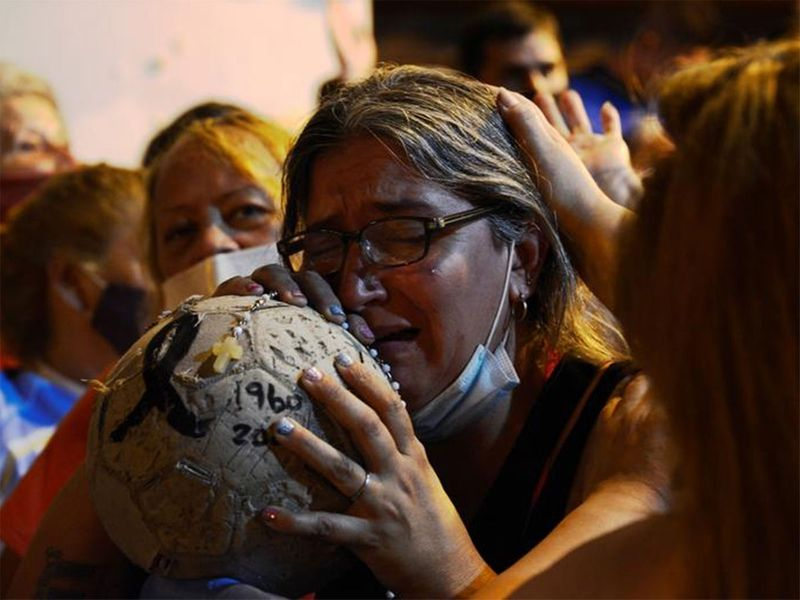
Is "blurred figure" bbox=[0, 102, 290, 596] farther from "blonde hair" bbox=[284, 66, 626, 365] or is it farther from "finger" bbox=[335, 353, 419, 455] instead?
"finger" bbox=[335, 353, 419, 455]

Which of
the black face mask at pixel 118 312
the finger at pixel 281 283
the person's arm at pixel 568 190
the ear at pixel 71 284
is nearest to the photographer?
the finger at pixel 281 283

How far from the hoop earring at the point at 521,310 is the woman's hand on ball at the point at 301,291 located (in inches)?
13.7

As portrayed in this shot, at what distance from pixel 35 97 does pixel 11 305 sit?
2.69ft

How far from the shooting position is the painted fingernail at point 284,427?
72.9 inches

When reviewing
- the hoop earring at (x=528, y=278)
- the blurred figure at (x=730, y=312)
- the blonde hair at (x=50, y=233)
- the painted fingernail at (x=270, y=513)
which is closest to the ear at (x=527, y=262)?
the hoop earring at (x=528, y=278)

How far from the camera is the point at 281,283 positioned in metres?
2.12

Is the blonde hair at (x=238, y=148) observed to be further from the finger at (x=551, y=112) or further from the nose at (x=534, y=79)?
the nose at (x=534, y=79)

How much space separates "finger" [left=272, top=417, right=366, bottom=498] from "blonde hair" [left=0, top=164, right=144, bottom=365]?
7.53 feet

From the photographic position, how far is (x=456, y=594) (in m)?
1.99

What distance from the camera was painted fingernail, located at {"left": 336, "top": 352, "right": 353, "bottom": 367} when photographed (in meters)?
1.95

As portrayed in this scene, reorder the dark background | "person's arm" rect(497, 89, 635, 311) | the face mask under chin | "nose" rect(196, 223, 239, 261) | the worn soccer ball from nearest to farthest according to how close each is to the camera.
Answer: the worn soccer ball < "person's arm" rect(497, 89, 635, 311) < the face mask under chin < "nose" rect(196, 223, 239, 261) < the dark background

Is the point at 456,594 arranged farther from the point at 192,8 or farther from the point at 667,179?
the point at 192,8

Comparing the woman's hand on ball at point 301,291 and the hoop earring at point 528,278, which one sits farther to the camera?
the hoop earring at point 528,278

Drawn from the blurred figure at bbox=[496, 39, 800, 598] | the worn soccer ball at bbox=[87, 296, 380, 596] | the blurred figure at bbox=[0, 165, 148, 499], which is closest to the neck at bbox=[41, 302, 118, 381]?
the blurred figure at bbox=[0, 165, 148, 499]
